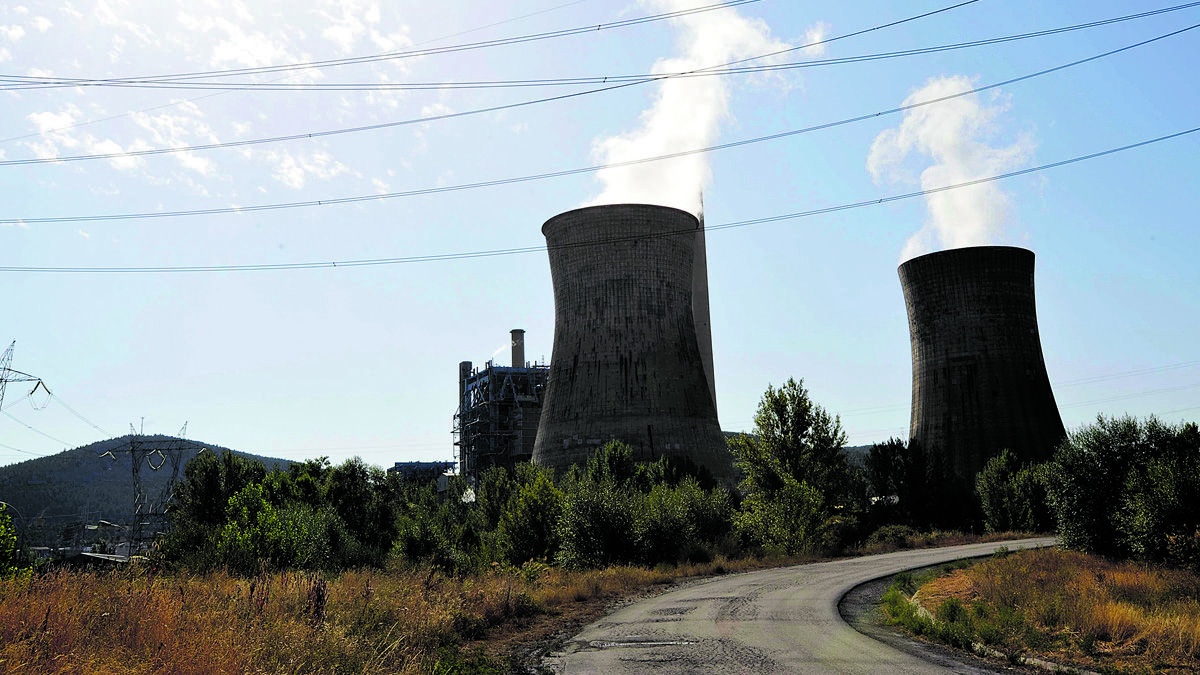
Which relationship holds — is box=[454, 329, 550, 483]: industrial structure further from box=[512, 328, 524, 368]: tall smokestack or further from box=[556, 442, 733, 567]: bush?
box=[556, 442, 733, 567]: bush

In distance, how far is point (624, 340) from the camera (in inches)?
1385

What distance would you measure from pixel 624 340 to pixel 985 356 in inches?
707

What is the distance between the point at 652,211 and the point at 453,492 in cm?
2125

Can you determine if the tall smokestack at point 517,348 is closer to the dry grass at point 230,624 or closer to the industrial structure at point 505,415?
the industrial structure at point 505,415

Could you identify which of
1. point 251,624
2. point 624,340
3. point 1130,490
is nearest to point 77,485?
point 624,340

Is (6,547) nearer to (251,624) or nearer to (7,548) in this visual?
(7,548)

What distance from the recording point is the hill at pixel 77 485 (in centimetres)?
10406

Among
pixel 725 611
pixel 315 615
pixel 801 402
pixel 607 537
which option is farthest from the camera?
pixel 801 402

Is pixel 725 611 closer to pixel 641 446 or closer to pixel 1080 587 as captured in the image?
pixel 1080 587

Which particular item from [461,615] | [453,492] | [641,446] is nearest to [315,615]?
[461,615]

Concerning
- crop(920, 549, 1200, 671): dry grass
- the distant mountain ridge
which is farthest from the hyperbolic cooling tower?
the distant mountain ridge

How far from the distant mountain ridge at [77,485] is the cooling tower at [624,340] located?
77.3 metres

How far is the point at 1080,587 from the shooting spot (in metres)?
12.6

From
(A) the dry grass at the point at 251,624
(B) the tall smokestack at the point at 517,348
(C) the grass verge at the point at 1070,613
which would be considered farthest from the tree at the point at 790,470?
(B) the tall smokestack at the point at 517,348
